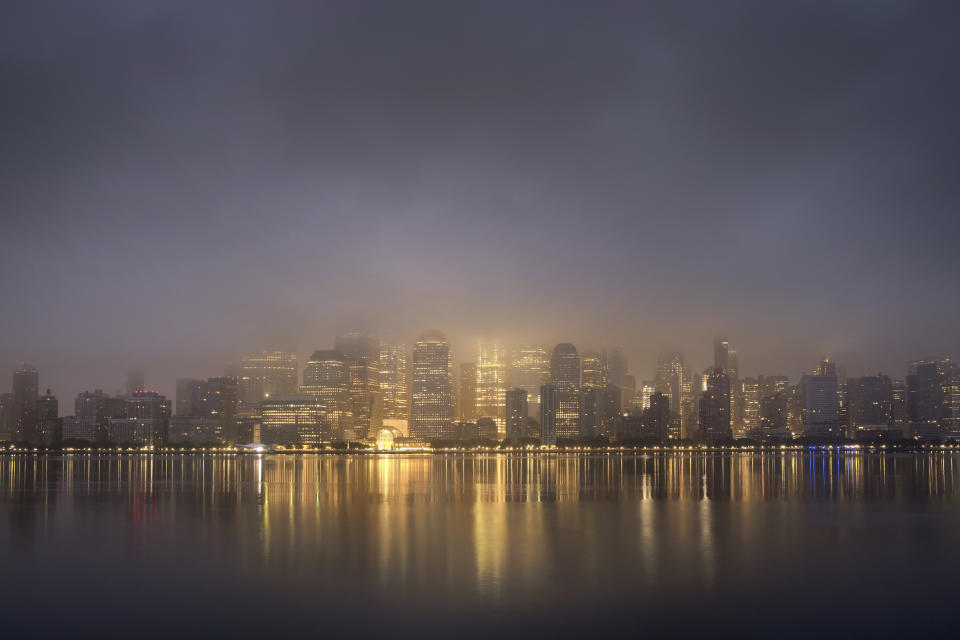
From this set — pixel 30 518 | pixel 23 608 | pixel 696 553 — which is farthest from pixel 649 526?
pixel 30 518

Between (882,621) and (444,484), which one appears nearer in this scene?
(882,621)

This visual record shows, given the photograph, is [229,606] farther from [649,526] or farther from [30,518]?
[30,518]

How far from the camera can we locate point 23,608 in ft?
79.6

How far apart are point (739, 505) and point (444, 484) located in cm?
2746

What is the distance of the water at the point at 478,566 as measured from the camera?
74.2 feet

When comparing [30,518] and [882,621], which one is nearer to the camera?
[882,621]

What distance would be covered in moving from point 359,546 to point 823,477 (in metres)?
62.7

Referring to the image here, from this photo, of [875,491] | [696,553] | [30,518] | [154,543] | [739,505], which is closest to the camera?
[696,553]

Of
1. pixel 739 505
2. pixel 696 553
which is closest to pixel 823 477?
pixel 739 505

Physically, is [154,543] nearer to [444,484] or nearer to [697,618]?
[697,618]

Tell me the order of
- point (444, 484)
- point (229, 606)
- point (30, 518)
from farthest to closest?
point (444, 484)
point (30, 518)
point (229, 606)

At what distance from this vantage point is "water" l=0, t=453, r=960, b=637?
22.6 metres

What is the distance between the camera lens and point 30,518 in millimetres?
44406

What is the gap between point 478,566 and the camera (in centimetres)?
2939
